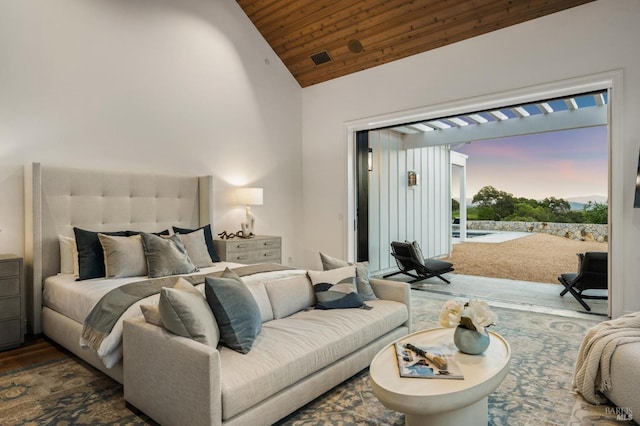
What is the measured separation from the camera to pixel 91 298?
2789 millimetres

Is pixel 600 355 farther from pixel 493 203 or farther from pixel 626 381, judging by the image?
pixel 493 203

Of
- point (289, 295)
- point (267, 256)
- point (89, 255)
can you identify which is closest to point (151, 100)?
point (89, 255)

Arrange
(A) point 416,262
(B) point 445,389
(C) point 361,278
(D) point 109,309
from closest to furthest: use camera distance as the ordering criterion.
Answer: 1. (B) point 445,389
2. (D) point 109,309
3. (C) point 361,278
4. (A) point 416,262

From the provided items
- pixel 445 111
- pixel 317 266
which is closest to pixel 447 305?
pixel 445 111

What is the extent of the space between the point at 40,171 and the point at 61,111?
0.71 m

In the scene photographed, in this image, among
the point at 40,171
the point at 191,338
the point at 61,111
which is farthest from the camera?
the point at 61,111

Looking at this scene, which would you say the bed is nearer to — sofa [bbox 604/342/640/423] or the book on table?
the book on table

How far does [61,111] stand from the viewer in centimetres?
378

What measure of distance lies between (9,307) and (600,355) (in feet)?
14.4

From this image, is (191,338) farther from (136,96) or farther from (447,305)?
(136,96)

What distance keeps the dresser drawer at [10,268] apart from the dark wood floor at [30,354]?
638mm

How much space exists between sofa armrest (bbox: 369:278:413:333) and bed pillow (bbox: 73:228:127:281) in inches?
97.4

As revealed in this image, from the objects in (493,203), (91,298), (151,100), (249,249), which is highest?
(151,100)

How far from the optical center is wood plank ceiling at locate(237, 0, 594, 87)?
14.1 ft
